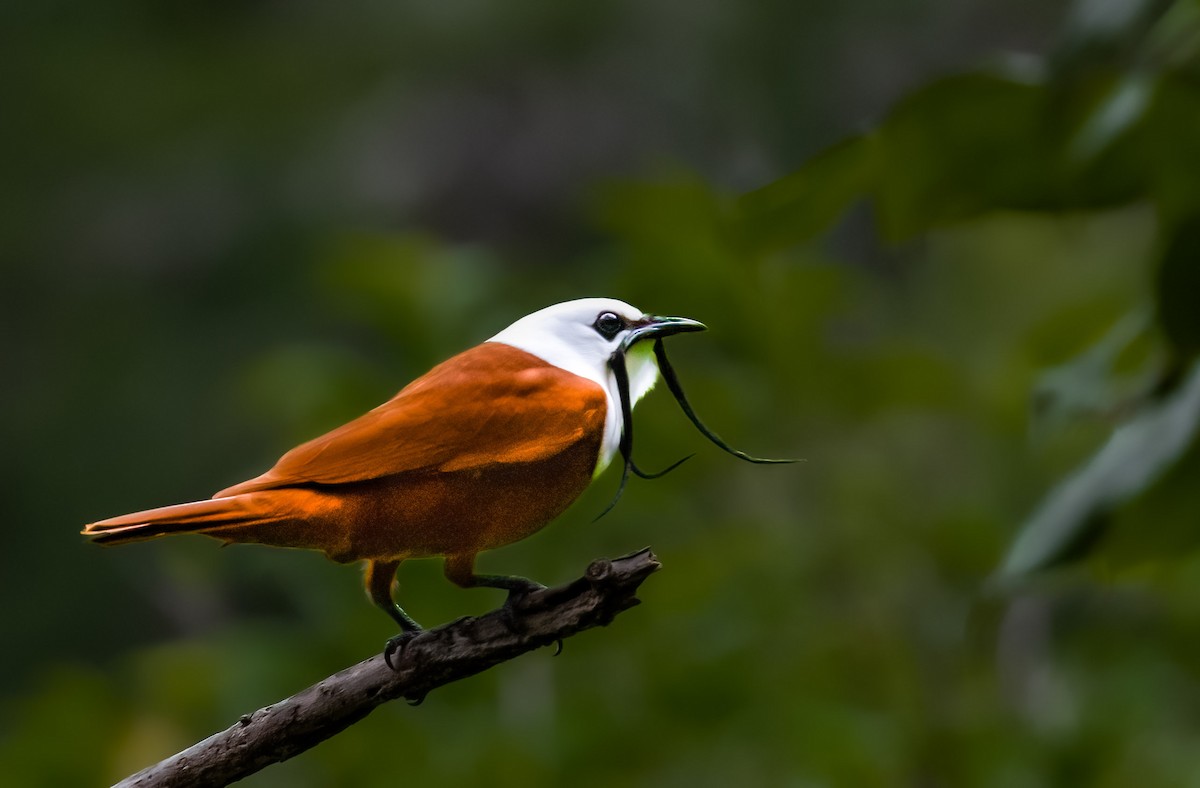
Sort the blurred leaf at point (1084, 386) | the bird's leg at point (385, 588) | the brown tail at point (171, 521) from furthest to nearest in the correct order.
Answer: the blurred leaf at point (1084, 386)
the bird's leg at point (385, 588)
the brown tail at point (171, 521)

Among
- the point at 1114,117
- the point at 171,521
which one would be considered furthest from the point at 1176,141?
the point at 171,521

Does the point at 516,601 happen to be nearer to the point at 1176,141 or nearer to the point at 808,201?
the point at 808,201

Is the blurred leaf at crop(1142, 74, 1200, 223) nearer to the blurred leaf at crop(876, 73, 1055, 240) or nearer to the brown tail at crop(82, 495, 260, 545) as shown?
the blurred leaf at crop(876, 73, 1055, 240)

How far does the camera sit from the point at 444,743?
1.34 meters

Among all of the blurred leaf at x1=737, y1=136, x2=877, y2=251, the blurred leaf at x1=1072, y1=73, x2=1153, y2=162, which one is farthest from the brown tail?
the blurred leaf at x1=1072, y1=73, x2=1153, y2=162

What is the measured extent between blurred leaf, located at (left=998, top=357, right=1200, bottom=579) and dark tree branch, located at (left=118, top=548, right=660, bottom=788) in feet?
1.85

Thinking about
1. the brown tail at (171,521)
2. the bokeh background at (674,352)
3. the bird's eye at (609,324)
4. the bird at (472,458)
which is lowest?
the bokeh background at (674,352)

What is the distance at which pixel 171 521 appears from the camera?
0.40 meters

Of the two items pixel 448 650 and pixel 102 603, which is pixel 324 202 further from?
pixel 448 650

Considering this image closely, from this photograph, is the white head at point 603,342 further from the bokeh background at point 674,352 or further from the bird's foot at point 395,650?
the bokeh background at point 674,352

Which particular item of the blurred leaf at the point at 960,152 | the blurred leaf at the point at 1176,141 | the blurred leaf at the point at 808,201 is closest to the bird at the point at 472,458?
the blurred leaf at the point at 808,201

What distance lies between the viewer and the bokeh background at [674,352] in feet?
3.15

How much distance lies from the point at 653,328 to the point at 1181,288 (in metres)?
0.55

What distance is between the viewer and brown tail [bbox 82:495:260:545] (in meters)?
0.39
